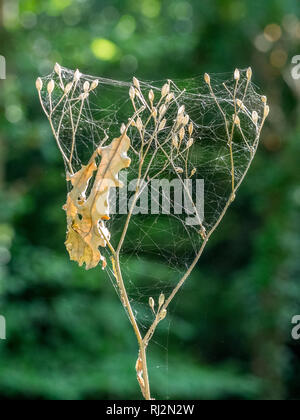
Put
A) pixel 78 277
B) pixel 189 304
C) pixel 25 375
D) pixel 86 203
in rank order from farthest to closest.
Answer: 1. pixel 189 304
2. pixel 78 277
3. pixel 25 375
4. pixel 86 203

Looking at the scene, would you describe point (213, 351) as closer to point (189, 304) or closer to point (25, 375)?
point (189, 304)

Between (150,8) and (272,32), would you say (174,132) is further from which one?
(150,8)

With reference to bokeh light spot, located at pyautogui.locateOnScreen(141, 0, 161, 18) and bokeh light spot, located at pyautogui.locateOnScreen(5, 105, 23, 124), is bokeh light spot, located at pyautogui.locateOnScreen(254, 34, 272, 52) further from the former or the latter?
bokeh light spot, located at pyautogui.locateOnScreen(5, 105, 23, 124)

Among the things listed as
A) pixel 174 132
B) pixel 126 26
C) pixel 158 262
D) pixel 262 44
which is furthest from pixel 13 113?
pixel 174 132

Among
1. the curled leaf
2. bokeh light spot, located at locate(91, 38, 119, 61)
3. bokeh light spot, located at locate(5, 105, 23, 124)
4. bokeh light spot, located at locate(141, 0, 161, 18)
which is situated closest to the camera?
the curled leaf

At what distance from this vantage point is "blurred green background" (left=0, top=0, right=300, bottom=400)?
3672 millimetres

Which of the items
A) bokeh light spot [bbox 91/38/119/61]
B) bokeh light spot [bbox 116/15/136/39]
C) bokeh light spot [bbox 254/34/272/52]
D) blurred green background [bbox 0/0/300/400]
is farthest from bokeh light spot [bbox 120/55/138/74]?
bokeh light spot [bbox 254/34/272/52]

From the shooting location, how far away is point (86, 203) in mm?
712

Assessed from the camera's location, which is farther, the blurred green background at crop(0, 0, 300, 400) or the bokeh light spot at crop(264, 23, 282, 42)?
the bokeh light spot at crop(264, 23, 282, 42)

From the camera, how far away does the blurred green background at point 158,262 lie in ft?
12.0

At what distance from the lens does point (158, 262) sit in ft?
11.7

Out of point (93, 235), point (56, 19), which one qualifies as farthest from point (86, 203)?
point (56, 19)

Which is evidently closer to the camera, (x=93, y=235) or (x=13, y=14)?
(x=93, y=235)

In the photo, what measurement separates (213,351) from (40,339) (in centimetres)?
140
